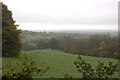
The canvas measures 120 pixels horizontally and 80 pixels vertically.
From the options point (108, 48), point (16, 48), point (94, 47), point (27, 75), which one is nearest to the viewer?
point (27, 75)

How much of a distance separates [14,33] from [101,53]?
69.9ft

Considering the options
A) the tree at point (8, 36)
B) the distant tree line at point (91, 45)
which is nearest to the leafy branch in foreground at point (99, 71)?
the tree at point (8, 36)

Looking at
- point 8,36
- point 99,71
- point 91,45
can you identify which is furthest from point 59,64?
point 91,45

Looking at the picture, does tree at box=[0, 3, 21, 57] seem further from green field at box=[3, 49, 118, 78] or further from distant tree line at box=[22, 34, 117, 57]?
distant tree line at box=[22, 34, 117, 57]

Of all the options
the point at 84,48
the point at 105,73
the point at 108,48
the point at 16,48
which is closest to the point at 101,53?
the point at 108,48

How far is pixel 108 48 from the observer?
2544 cm

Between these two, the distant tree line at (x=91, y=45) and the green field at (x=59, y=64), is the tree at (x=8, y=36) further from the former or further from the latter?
the distant tree line at (x=91, y=45)

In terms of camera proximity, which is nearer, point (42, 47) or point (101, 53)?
point (101, 53)

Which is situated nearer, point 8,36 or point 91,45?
point 8,36

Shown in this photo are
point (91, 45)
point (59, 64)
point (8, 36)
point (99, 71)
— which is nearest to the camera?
point (99, 71)

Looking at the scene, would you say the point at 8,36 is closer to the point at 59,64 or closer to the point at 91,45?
the point at 59,64

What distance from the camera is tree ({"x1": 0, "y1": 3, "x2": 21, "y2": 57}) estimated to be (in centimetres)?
1313

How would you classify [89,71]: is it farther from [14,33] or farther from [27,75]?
[14,33]

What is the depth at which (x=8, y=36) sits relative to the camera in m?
13.8
